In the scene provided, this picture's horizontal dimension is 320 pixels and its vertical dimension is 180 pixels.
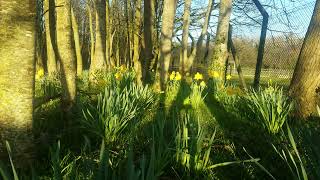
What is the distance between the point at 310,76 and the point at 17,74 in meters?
3.87

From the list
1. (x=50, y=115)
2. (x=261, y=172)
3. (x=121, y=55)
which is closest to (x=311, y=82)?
(x=261, y=172)

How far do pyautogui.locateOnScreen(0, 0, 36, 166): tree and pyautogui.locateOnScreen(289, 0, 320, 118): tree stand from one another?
144 inches

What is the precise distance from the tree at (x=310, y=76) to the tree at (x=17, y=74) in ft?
12.0

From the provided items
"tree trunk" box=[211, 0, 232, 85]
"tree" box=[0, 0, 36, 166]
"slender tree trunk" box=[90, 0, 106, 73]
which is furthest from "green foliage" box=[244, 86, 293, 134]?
"slender tree trunk" box=[90, 0, 106, 73]

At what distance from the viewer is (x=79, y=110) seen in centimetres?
430

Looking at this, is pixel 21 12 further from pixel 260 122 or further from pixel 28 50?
pixel 260 122

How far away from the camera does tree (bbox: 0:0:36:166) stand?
8.23ft

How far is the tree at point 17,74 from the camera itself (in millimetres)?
2510

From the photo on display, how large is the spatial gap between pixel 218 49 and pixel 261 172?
528 cm

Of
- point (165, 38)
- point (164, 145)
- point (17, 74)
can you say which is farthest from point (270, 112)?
point (165, 38)

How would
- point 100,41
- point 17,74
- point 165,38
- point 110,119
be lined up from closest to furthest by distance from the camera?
1. point 17,74
2. point 110,119
3. point 165,38
4. point 100,41

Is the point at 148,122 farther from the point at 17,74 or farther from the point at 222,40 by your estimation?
the point at 222,40

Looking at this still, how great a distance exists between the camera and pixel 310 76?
5070 millimetres

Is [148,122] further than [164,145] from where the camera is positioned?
Yes
